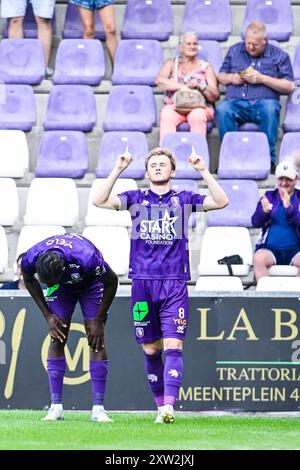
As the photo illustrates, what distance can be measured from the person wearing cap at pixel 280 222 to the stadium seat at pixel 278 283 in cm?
43

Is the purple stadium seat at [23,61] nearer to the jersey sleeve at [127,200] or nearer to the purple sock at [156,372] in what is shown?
the jersey sleeve at [127,200]

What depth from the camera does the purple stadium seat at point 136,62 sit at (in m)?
15.3

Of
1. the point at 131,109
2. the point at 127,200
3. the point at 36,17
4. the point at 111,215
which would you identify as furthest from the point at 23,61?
the point at 127,200

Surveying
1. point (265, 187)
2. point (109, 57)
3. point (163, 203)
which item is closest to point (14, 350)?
point (163, 203)

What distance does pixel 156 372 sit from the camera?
960 centimetres

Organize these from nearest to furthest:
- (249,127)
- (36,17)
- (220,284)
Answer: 1. (220,284)
2. (249,127)
3. (36,17)

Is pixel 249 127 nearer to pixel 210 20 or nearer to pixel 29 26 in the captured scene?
pixel 210 20

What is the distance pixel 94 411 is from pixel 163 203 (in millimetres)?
1618

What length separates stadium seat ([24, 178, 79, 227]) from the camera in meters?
13.7

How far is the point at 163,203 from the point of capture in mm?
9516

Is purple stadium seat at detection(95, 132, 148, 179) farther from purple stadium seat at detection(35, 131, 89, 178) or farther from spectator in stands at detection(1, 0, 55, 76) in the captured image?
spectator in stands at detection(1, 0, 55, 76)

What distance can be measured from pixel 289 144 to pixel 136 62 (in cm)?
227

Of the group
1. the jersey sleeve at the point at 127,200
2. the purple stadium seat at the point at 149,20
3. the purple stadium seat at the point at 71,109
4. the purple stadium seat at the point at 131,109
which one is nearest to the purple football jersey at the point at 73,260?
the jersey sleeve at the point at 127,200

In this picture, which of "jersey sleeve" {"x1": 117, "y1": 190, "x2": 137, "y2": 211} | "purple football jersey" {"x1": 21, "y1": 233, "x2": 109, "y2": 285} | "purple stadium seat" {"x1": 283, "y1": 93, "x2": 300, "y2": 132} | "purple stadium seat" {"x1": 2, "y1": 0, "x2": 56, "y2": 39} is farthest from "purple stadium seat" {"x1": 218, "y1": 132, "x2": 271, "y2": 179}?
"purple football jersey" {"x1": 21, "y1": 233, "x2": 109, "y2": 285}
